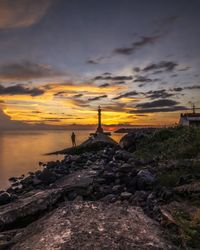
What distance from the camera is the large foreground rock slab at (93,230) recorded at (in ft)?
19.3

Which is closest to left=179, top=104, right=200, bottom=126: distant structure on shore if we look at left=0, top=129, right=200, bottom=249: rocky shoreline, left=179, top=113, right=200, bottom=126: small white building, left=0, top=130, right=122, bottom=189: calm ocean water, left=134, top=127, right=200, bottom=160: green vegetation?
left=179, top=113, right=200, bottom=126: small white building

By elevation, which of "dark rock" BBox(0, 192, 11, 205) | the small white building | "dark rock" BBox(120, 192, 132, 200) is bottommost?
"dark rock" BBox(0, 192, 11, 205)

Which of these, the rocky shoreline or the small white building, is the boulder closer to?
the rocky shoreline

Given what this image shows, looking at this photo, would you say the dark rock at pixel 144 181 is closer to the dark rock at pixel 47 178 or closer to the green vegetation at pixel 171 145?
the green vegetation at pixel 171 145

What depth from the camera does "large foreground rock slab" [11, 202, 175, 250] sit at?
19.3 feet

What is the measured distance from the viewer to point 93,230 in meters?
6.37

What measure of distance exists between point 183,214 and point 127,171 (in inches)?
168

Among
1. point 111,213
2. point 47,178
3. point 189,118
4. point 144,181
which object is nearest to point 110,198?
point 144,181

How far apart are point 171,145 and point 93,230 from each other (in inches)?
489

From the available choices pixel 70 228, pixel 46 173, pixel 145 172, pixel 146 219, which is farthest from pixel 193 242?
pixel 46 173

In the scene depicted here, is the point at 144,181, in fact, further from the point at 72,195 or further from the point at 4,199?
the point at 4,199

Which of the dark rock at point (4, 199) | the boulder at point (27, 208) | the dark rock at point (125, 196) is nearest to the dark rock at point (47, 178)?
the dark rock at point (4, 199)

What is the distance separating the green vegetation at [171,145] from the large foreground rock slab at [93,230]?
22.9ft

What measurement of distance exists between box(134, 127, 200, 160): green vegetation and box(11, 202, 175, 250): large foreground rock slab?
6965 millimetres
